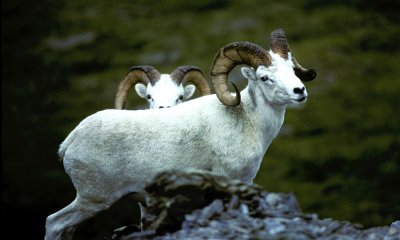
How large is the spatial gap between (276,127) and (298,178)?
29.3 meters

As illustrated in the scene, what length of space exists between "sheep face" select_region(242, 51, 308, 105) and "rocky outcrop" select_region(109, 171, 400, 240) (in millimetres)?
1924

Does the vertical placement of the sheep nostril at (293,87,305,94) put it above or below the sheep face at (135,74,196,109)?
above

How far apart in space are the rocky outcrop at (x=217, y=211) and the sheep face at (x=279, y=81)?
192 cm

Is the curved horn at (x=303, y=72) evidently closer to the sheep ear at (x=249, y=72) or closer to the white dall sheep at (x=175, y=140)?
the white dall sheep at (x=175, y=140)

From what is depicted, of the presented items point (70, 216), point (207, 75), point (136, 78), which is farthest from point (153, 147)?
point (207, 75)

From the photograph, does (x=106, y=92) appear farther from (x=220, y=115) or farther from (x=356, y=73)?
(x=220, y=115)

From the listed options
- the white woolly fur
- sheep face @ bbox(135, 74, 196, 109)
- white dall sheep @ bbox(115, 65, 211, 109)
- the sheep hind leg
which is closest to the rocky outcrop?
the white woolly fur

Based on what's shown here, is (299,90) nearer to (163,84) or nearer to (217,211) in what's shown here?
(217,211)

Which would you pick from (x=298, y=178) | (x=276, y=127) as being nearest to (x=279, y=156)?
(x=298, y=178)

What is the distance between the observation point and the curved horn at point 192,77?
18.6 metres

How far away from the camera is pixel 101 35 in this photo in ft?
185

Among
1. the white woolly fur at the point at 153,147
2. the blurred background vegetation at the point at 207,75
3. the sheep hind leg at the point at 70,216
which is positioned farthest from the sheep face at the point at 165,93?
the blurred background vegetation at the point at 207,75

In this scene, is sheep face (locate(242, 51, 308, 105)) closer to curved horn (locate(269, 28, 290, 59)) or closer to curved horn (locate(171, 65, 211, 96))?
curved horn (locate(269, 28, 290, 59))

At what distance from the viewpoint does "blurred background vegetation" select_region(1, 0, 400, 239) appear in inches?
1674
